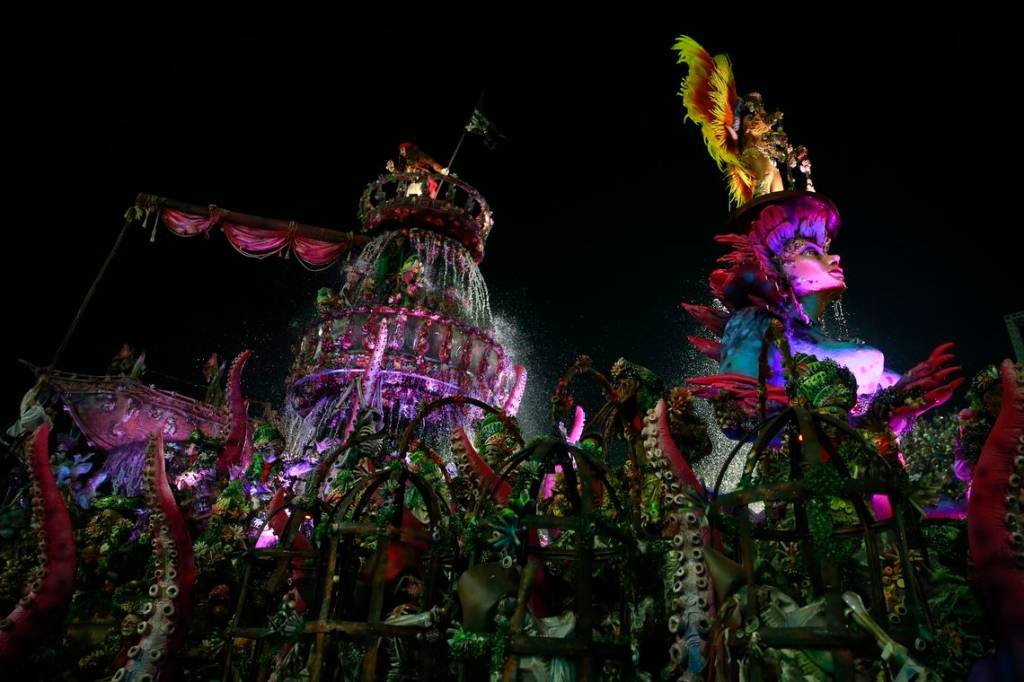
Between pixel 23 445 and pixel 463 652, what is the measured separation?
273 inches

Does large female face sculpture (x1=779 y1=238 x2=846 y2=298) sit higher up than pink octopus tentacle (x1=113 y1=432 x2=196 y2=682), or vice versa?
large female face sculpture (x1=779 y1=238 x2=846 y2=298)

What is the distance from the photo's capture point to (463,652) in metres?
3.71

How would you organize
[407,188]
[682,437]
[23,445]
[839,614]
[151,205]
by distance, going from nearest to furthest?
1. [839,614]
2. [682,437]
3. [23,445]
4. [151,205]
5. [407,188]

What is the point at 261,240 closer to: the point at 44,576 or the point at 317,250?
the point at 317,250

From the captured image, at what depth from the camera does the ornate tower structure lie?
1398 cm

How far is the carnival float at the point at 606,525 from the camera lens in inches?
144

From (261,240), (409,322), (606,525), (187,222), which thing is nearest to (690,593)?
(606,525)

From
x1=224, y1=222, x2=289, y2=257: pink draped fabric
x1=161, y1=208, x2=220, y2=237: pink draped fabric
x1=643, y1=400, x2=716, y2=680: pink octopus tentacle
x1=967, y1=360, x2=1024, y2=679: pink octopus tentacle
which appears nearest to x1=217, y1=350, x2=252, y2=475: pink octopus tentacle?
x1=224, y1=222, x2=289, y2=257: pink draped fabric

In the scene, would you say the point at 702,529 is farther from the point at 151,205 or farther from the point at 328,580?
the point at 151,205

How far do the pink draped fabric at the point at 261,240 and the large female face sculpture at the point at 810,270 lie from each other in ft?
37.2

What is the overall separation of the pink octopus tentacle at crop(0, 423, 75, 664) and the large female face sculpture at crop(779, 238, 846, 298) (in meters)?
9.28

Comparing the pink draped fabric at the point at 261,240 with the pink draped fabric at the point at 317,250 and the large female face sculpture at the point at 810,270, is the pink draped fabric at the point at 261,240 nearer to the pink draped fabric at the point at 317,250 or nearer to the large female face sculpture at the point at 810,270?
the pink draped fabric at the point at 317,250

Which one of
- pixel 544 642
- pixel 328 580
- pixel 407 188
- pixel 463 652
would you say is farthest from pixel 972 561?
pixel 407 188

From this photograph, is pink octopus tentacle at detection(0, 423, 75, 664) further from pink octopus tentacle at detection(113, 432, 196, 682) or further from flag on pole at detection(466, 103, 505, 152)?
flag on pole at detection(466, 103, 505, 152)
